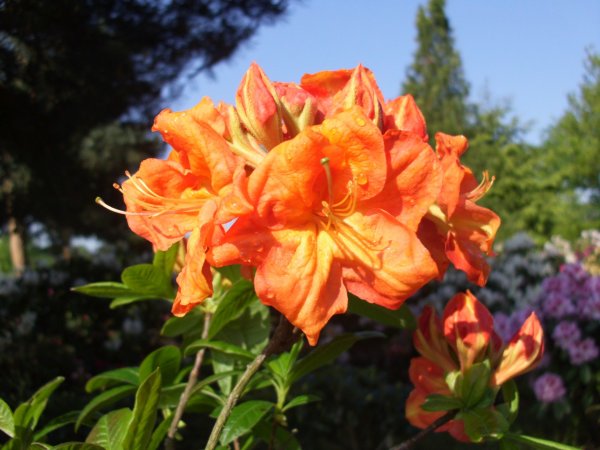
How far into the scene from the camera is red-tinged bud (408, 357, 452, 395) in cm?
133

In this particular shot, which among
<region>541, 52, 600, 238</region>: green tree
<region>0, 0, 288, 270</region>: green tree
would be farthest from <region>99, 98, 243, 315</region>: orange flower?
<region>541, 52, 600, 238</region>: green tree

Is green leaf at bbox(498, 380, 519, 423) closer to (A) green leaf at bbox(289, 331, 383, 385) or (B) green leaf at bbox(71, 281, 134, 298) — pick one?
(A) green leaf at bbox(289, 331, 383, 385)

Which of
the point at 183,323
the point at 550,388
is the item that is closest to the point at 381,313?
the point at 183,323

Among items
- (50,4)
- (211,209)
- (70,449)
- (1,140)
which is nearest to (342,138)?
(211,209)

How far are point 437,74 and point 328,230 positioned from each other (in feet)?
110

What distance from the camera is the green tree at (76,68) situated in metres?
5.16

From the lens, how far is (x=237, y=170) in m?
0.82

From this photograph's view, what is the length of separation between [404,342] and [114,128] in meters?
6.86

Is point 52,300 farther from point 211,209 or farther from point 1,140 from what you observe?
point 211,209

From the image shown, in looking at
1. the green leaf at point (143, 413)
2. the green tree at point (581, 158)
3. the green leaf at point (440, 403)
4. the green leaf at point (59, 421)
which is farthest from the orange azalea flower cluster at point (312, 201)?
the green tree at point (581, 158)

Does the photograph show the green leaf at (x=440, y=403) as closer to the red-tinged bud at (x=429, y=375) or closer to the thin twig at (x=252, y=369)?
the red-tinged bud at (x=429, y=375)

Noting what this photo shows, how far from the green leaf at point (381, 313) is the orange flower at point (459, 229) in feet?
0.59

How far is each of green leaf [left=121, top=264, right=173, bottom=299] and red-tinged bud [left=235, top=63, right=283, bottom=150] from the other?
457 mm

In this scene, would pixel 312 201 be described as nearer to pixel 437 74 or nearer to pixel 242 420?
pixel 242 420
